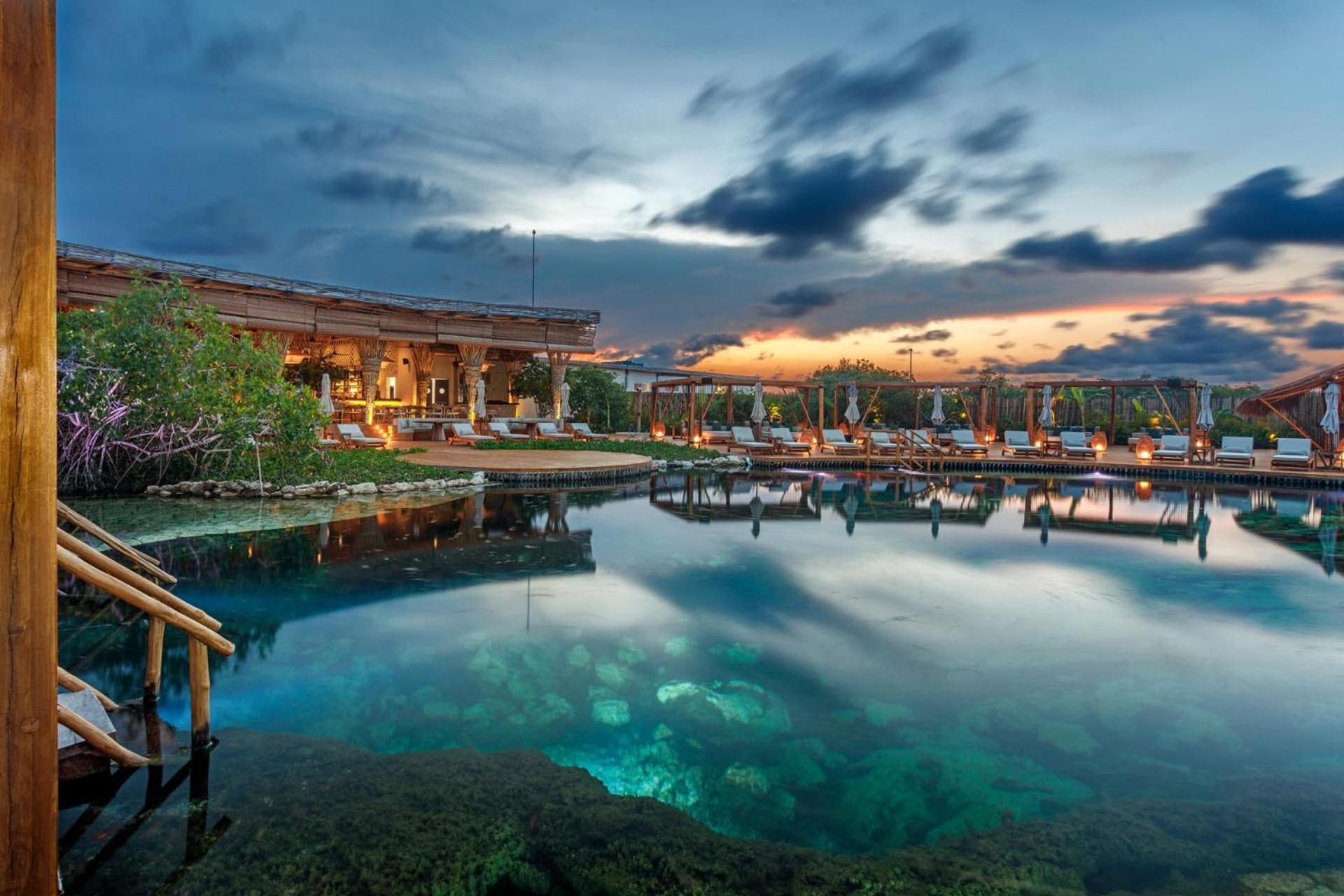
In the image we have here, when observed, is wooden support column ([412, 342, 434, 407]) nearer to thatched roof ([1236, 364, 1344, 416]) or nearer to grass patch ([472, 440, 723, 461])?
grass patch ([472, 440, 723, 461])

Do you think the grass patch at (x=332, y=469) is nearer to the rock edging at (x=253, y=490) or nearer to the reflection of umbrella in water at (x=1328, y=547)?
the rock edging at (x=253, y=490)

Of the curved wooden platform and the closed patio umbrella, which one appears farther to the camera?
the closed patio umbrella

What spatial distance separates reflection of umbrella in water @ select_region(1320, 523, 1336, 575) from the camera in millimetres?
8008

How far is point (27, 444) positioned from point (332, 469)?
10925 mm

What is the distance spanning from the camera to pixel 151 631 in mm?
3725

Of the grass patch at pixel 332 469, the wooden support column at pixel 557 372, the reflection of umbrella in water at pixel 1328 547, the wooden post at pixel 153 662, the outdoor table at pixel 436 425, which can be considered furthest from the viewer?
the wooden support column at pixel 557 372

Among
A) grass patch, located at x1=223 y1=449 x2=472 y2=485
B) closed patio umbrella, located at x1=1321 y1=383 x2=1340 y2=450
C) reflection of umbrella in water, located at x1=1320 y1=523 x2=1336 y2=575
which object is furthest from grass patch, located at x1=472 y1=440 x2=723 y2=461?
closed patio umbrella, located at x1=1321 y1=383 x2=1340 y2=450

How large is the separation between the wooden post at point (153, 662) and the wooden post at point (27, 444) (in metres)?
2.66

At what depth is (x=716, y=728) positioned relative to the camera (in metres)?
4.08

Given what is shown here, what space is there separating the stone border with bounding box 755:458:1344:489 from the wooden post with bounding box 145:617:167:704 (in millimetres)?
14505

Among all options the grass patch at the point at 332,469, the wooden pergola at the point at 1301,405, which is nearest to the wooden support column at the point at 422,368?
the grass patch at the point at 332,469

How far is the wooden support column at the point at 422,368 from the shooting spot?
830 inches

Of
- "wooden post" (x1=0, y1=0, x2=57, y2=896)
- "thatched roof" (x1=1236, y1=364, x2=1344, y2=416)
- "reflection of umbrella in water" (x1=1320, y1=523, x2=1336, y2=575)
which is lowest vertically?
"reflection of umbrella in water" (x1=1320, y1=523, x2=1336, y2=575)

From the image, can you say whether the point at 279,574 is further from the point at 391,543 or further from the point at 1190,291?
the point at 1190,291
